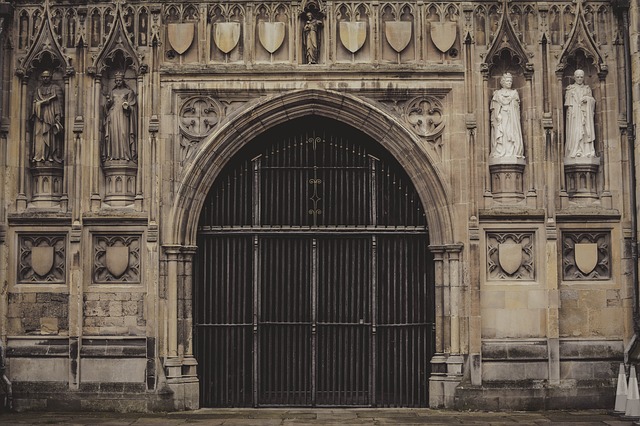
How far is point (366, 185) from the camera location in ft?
52.9

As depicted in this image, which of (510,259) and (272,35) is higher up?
(272,35)

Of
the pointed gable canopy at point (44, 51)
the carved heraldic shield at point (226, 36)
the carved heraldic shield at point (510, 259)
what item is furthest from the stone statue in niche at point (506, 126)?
the pointed gable canopy at point (44, 51)

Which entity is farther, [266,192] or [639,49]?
[266,192]

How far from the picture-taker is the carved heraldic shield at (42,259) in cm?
1559

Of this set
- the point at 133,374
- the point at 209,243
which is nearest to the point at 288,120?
the point at 209,243

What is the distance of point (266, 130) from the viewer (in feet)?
52.2

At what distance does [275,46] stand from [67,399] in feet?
21.2

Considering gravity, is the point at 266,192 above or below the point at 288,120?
below

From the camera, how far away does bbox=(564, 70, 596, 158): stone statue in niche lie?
15.6 m

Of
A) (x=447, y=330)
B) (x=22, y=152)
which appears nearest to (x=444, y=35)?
(x=447, y=330)

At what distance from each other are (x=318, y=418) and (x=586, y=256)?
4980 mm

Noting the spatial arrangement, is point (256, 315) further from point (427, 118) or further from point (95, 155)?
point (427, 118)

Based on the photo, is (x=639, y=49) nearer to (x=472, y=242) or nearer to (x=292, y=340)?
(x=472, y=242)

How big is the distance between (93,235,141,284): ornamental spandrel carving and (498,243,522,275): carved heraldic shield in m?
5.78
